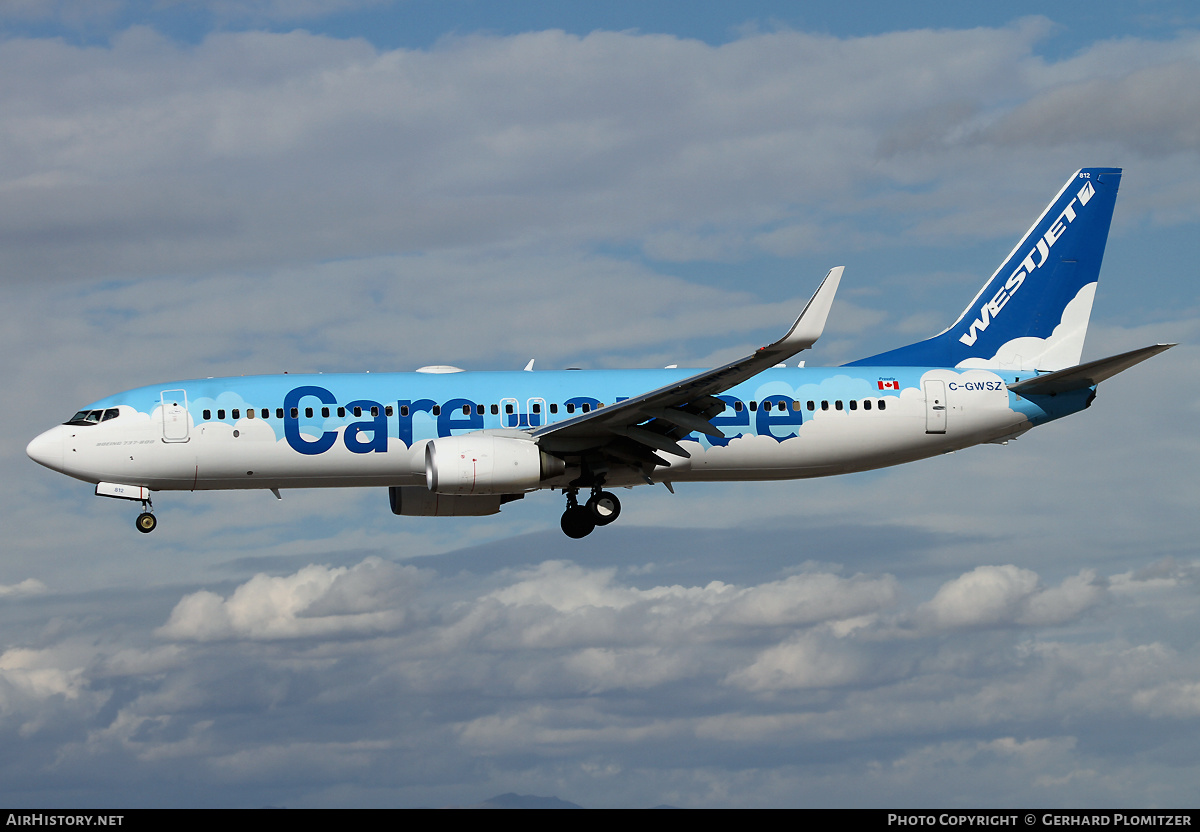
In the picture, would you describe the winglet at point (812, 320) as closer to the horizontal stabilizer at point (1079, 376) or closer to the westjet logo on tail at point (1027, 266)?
the horizontal stabilizer at point (1079, 376)

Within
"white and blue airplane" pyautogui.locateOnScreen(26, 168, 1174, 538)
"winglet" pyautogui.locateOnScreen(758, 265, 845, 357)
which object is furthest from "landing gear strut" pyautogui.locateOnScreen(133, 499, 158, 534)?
"winglet" pyautogui.locateOnScreen(758, 265, 845, 357)

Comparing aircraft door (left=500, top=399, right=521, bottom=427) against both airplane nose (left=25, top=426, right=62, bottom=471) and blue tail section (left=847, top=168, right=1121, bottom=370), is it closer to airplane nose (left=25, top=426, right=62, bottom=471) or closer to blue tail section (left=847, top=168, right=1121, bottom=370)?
blue tail section (left=847, top=168, right=1121, bottom=370)

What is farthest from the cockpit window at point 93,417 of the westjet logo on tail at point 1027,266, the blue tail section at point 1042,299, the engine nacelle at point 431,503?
the westjet logo on tail at point 1027,266

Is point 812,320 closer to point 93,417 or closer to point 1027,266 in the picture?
point 1027,266

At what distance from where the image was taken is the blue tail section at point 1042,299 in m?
41.5

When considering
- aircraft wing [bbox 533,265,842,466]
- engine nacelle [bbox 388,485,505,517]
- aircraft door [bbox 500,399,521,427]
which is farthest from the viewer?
engine nacelle [bbox 388,485,505,517]

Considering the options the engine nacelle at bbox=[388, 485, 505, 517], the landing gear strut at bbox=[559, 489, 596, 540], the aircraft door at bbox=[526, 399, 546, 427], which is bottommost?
the landing gear strut at bbox=[559, 489, 596, 540]

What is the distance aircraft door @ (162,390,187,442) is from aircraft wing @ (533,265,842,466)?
958cm

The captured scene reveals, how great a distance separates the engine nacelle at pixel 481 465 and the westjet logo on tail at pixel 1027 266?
15.3 metres

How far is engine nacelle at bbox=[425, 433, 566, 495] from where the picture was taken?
33688mm

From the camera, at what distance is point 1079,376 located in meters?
37.9
